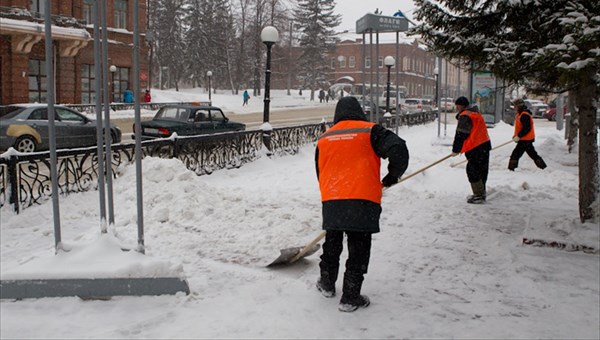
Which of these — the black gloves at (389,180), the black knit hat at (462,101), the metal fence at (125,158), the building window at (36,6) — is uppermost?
the building window at (36,6)

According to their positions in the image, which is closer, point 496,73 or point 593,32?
point 593,32

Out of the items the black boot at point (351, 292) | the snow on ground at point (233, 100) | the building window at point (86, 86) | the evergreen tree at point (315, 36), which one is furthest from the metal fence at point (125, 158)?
the evergreen tree at point (315, 36)

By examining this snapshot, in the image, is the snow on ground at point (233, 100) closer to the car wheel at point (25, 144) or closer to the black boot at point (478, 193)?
the car wheel at point (25, 144)

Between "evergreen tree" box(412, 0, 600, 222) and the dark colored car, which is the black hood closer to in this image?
"evergreen tree" box(412, 0, 600, 222)

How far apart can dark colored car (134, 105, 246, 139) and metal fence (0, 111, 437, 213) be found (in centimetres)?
180

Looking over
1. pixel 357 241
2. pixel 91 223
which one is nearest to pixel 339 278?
pixel 357 241

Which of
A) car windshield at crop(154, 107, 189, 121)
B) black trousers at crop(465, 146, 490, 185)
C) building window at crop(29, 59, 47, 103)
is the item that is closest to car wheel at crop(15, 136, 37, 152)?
car windshield at crop(154, 107, 189, 121)

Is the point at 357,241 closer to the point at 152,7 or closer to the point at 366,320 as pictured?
the point at 366,320

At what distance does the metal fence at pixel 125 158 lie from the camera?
23.8 ft

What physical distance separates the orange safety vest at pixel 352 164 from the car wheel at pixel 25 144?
11.0m

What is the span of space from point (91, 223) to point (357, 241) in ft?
13.9

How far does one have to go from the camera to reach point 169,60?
63281 millimetres

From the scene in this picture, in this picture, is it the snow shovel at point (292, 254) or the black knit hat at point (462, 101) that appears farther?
the black knit hat at point (462, 101)

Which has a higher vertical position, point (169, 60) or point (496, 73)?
point (169, 60)
